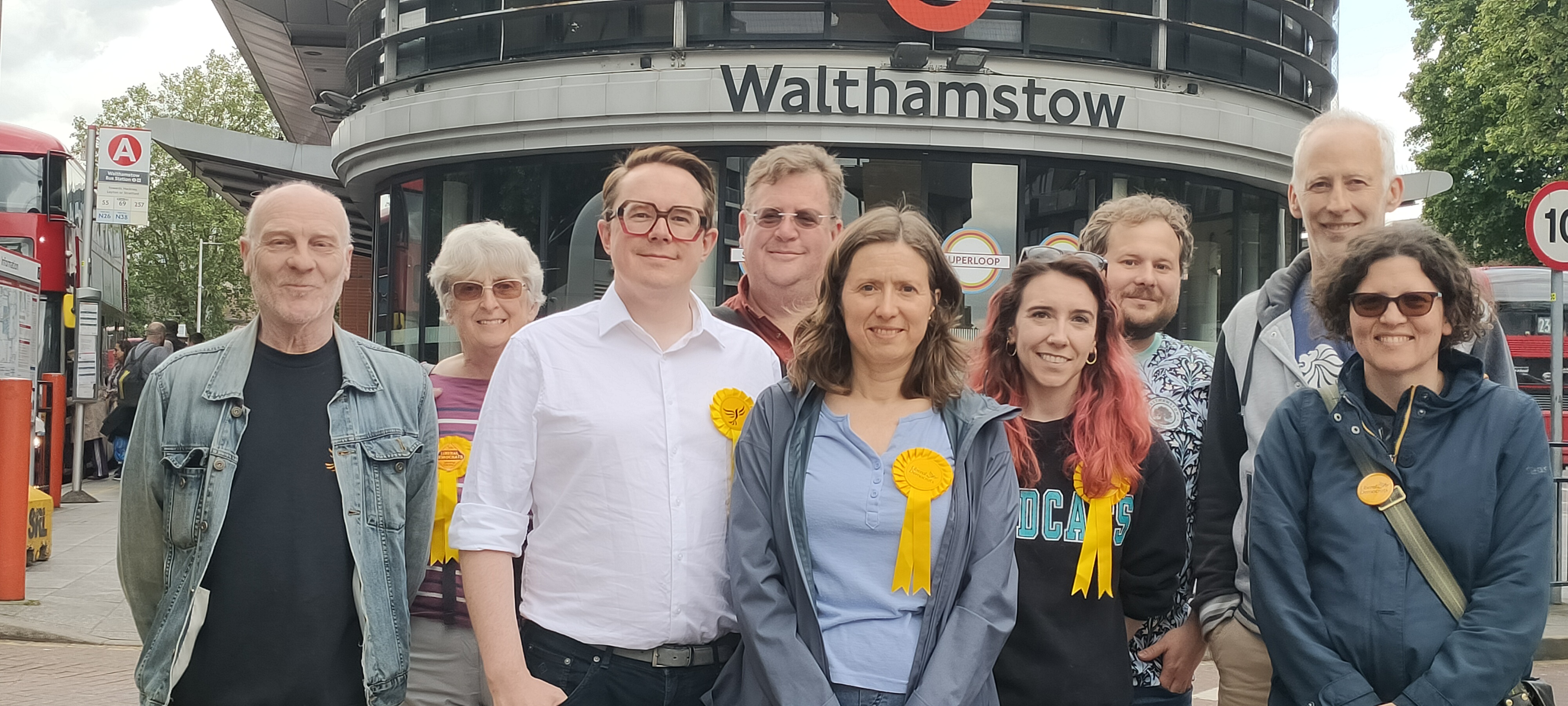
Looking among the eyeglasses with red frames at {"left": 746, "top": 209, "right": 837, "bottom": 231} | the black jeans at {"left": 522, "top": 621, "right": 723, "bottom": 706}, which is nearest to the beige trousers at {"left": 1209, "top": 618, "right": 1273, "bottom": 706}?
the black jeans at {"left": 522, "top": 621, "right": 723, "bottom": 706}

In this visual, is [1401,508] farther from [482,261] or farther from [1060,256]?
[482,261]

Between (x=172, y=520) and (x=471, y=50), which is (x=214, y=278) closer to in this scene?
(x=471, y=50)

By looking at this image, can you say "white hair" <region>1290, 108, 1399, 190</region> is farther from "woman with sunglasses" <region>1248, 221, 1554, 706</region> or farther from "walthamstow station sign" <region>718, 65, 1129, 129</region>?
"walthamstow station sign" <region>718, 65, 1129, 129</region>

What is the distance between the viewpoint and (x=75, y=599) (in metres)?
8.10

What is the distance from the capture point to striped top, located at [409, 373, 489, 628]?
133 inches

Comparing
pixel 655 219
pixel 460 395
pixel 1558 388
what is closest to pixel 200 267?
pixel 1558 388

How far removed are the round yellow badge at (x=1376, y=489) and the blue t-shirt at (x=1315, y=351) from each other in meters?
0.44

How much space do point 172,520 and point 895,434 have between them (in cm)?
166

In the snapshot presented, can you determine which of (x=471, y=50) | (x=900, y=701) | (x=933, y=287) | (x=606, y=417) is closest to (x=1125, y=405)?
(x=933, y=287)

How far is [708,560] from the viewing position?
2.71m

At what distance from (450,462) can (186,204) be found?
5586 cm

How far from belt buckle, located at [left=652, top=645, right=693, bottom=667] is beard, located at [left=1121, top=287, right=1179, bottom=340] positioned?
5.63ft

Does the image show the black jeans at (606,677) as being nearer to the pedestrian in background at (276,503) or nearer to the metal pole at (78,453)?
the pedestrian in background at (276,503)

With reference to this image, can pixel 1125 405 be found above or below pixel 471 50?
below
